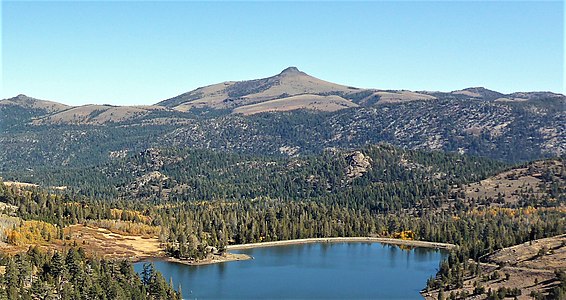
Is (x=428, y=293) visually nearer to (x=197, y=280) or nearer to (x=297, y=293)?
(x=297, y=293)

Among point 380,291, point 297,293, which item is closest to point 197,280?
point 297,293

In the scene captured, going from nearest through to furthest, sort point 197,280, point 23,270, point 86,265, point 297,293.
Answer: point 23,270 < point 86,265 < point 297,293 < point 197,280

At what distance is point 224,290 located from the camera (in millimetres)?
174625

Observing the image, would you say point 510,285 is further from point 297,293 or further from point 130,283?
point 130,283

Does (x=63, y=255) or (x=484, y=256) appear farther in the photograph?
(x=484, y=256)

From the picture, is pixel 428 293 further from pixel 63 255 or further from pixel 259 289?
pixel 63 255

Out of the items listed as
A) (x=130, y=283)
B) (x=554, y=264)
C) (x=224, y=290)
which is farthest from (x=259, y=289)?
(x=554, y=264)

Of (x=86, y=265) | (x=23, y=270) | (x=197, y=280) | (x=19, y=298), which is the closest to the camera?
(x=19, y=298)

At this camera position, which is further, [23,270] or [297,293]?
[297,293]

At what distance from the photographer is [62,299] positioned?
442 feet

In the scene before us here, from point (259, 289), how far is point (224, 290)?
361 inches

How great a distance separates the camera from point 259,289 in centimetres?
17675

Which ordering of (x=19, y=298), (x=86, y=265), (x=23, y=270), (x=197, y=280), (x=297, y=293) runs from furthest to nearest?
(x=197, y=280) < (x=297, y=293) < (x=86, y=265) < (x=23, y=270) < (x=19, y=298)

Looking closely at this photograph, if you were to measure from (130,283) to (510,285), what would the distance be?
297ft
